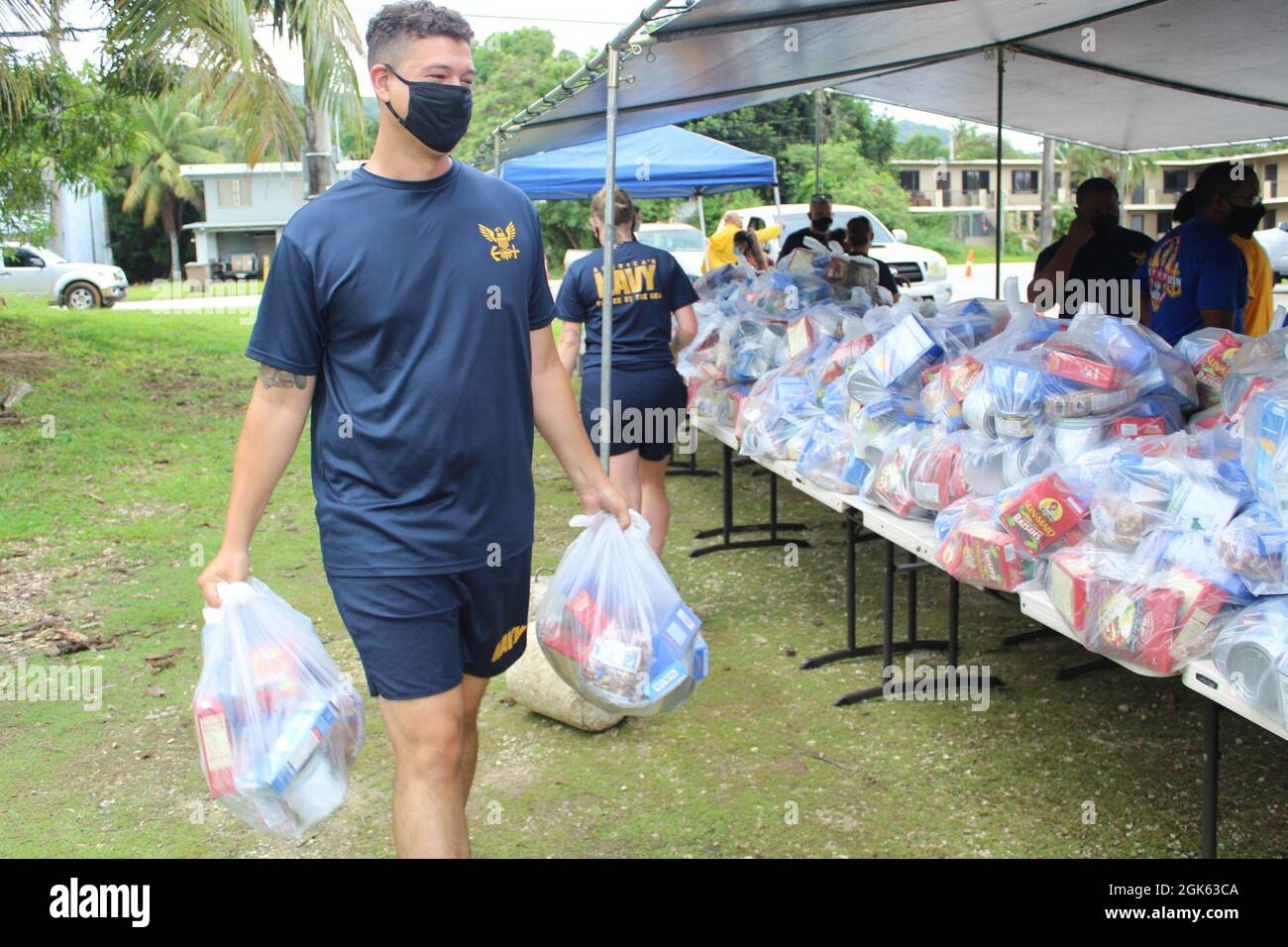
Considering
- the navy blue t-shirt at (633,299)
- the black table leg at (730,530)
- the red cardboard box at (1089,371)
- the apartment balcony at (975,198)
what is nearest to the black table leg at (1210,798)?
the red cardboard box at (1089,371)

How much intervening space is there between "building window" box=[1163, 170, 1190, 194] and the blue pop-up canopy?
134 feet

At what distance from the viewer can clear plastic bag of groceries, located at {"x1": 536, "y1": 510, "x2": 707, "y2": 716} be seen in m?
2.78

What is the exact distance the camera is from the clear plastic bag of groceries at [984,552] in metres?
3.21

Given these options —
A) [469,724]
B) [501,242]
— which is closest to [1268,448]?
[501,242]

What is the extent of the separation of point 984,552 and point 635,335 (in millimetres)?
2259

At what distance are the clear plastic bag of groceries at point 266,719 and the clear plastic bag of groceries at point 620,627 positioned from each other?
2.23 feet

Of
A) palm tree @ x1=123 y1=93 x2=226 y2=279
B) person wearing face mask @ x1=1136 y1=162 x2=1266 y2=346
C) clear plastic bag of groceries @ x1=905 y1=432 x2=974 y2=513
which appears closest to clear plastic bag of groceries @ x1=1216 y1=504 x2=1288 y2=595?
clear plastic bag of groceries @ x1=905 y1=432 x2=974 y2=513

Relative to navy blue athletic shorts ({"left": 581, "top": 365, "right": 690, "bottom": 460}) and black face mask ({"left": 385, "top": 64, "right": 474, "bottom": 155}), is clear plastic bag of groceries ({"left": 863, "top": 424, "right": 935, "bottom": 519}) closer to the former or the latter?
navy blue athletic shorts ({"left": 581, "top": 365, "right": 690, "bottom": 460})

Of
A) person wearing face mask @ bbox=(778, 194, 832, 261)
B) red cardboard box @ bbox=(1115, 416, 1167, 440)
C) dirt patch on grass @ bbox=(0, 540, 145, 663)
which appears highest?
person wearing face mask @ bbox=(778, 194, 832, 261)

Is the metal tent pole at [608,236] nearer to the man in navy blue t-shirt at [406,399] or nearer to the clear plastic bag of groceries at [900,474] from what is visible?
the clear plastic bag of groceries at [900,474]

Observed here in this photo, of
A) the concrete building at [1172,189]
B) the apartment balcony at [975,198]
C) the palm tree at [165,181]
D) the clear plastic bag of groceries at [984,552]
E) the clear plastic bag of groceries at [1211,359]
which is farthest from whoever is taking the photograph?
the apartment balcony at [975,198]

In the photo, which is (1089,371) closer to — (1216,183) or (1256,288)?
(1216,183)

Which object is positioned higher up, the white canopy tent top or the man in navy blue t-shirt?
the white canopy tent top

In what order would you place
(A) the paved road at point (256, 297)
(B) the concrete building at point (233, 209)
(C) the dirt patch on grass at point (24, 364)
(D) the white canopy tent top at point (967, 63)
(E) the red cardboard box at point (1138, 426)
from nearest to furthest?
(E) the red cardboard box at point (1138, 426) < (D) the white canopy tent top at point (967, 63) < (C) the dirt patch on grass at point (24, 364) < (A) the paved road at point (256, 297) < (B) the concrete building at point (233, 209)
